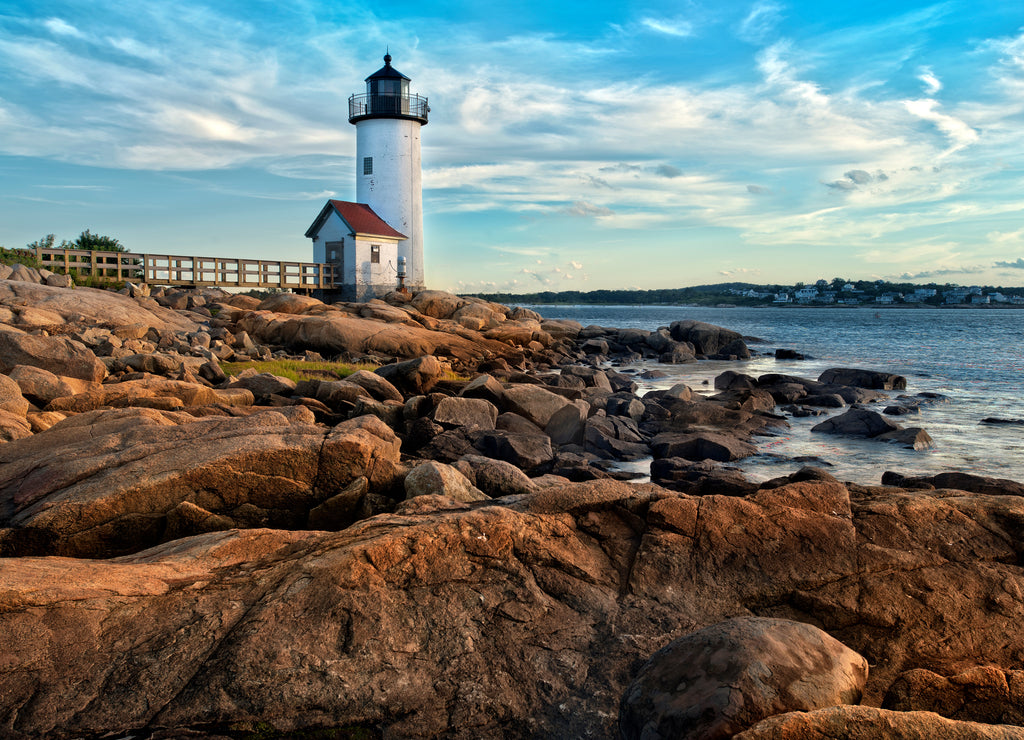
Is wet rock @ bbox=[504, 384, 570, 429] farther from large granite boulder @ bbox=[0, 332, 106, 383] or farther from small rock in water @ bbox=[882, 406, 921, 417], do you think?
small rock in water @ bbox=[882, 406, 921, 417]

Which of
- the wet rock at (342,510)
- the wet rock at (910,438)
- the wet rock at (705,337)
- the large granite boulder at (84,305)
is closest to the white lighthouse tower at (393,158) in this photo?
the wet rock at (705,337)

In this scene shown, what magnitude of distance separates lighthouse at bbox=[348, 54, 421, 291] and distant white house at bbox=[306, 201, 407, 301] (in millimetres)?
793

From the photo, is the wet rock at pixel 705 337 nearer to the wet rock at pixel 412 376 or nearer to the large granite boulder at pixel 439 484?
the wet rock at pixel 412 376

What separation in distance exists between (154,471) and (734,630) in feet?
15.9

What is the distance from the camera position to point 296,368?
18.5 metres

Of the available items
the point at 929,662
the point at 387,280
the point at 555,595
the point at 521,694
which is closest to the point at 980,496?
the point at 929,662

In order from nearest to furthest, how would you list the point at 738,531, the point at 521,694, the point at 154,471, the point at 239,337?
the point at 521,694, the point at 738,531, the point at 154,471, the point at 239,337

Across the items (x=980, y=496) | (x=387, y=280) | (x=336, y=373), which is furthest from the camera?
(x=387, y=280)

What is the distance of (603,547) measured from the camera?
16.0 ft

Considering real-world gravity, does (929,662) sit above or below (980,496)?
below

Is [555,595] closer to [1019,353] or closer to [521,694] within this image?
[521,694]

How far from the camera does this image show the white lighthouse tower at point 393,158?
4162cm

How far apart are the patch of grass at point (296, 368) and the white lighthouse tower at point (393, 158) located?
2390cm

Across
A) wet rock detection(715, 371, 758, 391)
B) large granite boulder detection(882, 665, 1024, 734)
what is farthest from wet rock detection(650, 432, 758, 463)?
large granite boulder detection(882, 665, 1024, 734)
